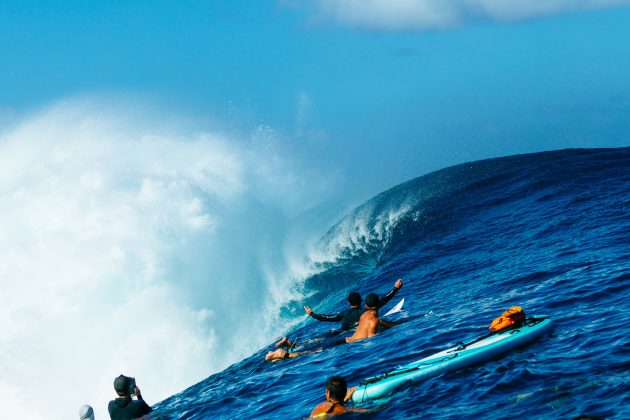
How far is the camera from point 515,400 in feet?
33.8

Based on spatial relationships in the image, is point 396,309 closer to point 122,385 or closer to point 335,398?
point 335,398

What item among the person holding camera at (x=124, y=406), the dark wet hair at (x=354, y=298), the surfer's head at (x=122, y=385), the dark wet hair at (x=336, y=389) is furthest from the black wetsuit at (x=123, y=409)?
the dark wet hair at (x=354, y=298)

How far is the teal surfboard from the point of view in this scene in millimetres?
12047

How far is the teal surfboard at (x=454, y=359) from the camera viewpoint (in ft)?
39.5

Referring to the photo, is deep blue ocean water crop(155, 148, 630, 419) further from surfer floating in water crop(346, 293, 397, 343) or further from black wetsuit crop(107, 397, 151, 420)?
black wetsuit crop(107, 397, 151, 420)

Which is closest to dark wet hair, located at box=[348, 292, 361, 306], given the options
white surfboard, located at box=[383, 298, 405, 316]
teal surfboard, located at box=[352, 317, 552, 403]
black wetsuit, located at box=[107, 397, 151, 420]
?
white surfboard, located at box=[383, 298, 405, 316]

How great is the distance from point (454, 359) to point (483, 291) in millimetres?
6909

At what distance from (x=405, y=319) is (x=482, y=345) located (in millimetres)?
5857

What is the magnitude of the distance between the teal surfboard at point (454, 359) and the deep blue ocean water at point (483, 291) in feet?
0.60

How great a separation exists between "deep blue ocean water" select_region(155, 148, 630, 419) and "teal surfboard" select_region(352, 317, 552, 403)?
0.18 meters

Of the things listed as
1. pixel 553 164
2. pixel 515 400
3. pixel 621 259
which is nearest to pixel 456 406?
pixel 515 400

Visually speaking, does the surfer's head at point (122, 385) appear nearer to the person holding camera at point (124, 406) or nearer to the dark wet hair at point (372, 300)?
the person holding camera at point (124, 406)

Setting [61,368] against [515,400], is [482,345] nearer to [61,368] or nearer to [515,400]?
[515,400]

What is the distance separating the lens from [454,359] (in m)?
12.5
